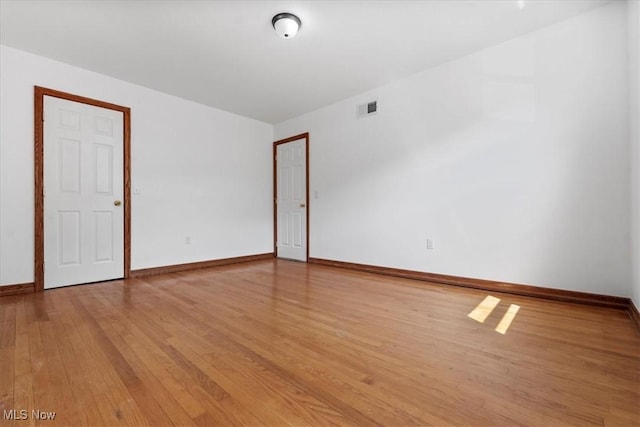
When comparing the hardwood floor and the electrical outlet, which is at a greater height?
the electrical outlet

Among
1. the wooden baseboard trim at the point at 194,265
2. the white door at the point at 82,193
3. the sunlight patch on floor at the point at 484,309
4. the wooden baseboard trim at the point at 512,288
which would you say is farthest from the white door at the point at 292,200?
the sunlight patch on floor at the point at 484,309

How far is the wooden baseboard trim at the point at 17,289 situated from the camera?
2.80 m

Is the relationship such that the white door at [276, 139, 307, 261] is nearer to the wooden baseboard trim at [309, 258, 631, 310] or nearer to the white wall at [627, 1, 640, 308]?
the wooden baseboard trim at [309, 258, 631, 310]

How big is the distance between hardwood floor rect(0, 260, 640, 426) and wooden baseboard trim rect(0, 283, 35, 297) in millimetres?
375

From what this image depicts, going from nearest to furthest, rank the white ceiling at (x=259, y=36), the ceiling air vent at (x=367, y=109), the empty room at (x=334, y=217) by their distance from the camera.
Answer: the empty room at (x=334, y=217)
the white ceiling at (x=259, y=36)
the ceiling air vent at (x=367, y=109)

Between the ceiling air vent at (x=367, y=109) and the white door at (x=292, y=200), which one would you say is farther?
the white door at (x=292, y=200)

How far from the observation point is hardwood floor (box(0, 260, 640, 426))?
1142 mm

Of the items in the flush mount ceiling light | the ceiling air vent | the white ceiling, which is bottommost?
the ceiling air vent

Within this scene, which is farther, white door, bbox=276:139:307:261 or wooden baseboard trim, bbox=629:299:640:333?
white door, bbox=276:139:307:261

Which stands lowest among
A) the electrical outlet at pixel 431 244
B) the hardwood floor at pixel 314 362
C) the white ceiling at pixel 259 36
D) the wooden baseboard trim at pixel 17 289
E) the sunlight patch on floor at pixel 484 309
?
the sunlight patch on floor at pixel 484 309

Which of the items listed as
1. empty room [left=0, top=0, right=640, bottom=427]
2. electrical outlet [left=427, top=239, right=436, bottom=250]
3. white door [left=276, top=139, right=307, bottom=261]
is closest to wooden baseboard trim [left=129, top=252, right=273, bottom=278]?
empty room [left=0, top=0, right=640, bottom=427]

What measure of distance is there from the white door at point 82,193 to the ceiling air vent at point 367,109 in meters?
3.12

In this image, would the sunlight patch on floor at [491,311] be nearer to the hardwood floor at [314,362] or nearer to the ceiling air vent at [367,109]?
the hardwood floor at [314,362]

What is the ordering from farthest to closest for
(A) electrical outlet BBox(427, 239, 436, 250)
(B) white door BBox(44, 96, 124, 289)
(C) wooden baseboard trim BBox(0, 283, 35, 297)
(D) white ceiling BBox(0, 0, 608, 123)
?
1. (A) electrical outlet BBox(427, 239, 436, 250)
2. (B) white door BBox(44, 96, 124, 289)
3. (C) wooden baseboard trim BBox(0, 283, 35, 297)
4. (D) white ceiling BBox(0, 0, 608, 123)
